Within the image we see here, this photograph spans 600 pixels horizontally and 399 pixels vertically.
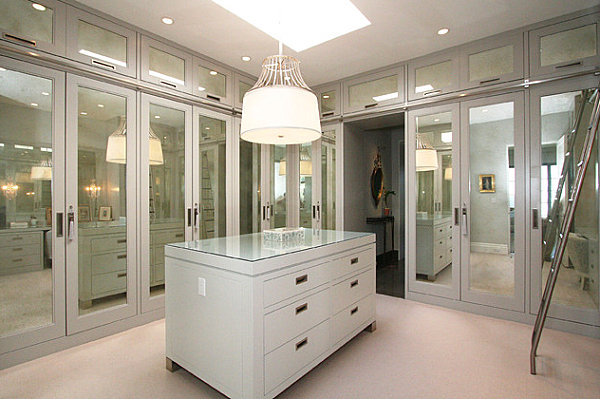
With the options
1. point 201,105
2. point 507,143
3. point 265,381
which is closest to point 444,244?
point 507,143

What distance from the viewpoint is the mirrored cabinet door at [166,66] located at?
123 inches

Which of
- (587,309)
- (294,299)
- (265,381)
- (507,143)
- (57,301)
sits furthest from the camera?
(507,143)

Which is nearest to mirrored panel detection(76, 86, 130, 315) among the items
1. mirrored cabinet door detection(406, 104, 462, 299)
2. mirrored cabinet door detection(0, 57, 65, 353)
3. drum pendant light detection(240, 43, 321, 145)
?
mirrored cabinet door detection(0, 57, 65, 353)

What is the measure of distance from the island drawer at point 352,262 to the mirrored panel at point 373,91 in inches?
87.0

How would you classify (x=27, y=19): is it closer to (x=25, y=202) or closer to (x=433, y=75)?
(x=25, y=202)

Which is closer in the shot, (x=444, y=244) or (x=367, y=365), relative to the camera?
(x=367, y=365)

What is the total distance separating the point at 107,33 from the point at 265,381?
3.26 m

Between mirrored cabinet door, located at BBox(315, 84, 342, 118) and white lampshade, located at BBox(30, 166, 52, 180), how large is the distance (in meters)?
3.37

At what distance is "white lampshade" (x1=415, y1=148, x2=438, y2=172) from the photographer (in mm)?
3650

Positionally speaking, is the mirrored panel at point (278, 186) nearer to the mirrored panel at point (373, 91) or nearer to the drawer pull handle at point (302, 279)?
the mirrored panel at point (373, 91)

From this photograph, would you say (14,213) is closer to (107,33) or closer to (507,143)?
(107,33)

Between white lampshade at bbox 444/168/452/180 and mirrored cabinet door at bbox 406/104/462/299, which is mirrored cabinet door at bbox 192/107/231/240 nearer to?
mirrored cabinet door at bbox 406/104/462/299

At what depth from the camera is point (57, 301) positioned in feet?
8.32

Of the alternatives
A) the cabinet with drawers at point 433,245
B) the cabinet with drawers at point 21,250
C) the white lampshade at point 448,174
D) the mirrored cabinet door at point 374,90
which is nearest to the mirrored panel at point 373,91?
the mirrored cabinet door at point 374,90
